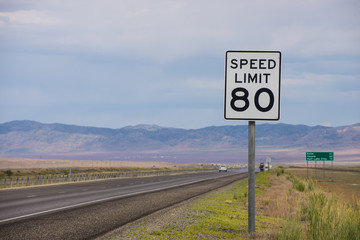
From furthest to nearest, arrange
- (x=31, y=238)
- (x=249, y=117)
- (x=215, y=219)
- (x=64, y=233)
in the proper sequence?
1. (x=215, y=219)
2. (x=64, y=233)
3. (x=31, y=238)
4. (x=249, y=117)

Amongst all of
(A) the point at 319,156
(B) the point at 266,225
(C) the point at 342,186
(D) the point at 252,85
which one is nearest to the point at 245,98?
(D) the point at 252,85

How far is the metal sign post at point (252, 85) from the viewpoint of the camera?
735cm

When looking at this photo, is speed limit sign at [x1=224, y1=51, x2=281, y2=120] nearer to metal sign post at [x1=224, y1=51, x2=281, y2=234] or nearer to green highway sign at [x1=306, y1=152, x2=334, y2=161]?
metal sign post at [x1=224, y1=51, x2=281, y2=234]

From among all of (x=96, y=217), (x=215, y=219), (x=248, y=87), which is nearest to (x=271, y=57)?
(x=248, y=87)

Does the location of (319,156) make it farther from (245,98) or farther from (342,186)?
(245,98)

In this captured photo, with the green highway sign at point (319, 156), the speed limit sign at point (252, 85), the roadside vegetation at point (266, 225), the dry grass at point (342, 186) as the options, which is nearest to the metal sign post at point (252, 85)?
the speed limit sign at point (252, 85)

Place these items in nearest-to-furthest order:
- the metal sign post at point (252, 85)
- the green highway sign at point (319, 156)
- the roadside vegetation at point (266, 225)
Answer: the metal sign post at point (252, 85), the roadside vegetation at point (266, 225), the green highway sign at point (319, 156)

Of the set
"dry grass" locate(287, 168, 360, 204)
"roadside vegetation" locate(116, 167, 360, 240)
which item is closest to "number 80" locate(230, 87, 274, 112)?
"roadside vegetation" locate(116, 167, 360, 240)

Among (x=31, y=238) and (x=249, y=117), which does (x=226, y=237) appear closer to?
(x=249, y=117)

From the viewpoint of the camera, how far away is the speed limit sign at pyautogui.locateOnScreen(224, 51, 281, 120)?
24.1 feet

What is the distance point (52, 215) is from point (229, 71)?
34.4 ft

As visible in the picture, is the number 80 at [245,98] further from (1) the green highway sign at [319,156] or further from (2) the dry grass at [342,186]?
(1) the green highway sign at [319,156]

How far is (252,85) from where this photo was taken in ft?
24.3

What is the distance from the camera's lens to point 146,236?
33.1 ft
